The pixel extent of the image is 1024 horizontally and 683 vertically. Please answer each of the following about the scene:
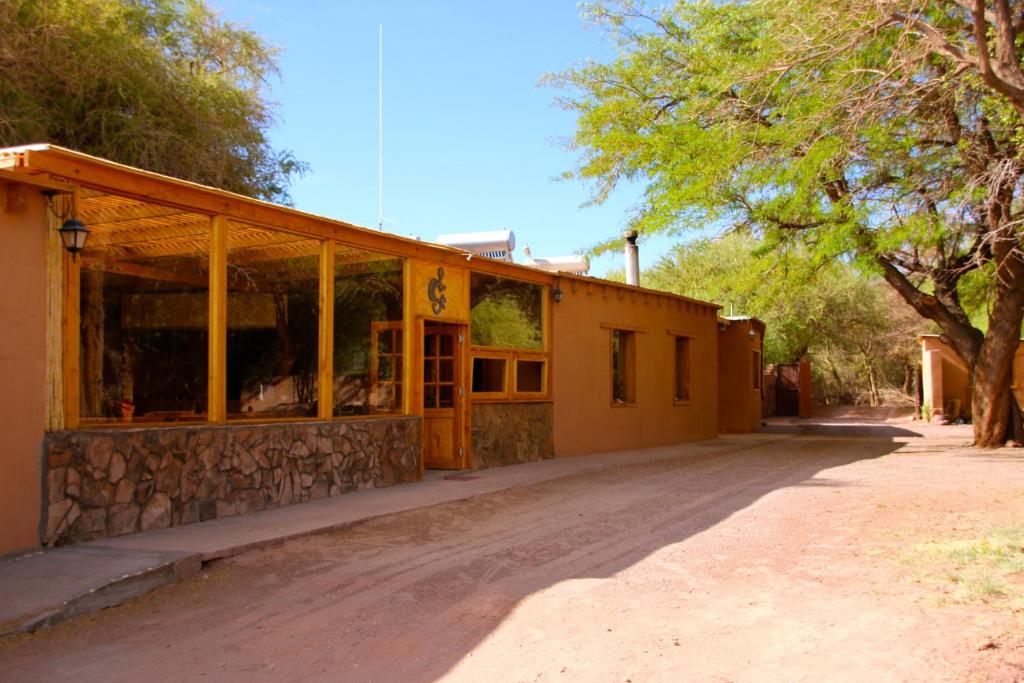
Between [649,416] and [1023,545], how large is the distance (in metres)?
12.4

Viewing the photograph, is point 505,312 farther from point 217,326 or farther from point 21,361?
point 21,361

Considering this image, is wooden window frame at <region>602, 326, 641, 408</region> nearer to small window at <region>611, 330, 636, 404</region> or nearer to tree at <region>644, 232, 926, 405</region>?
small window at <region>611, 330, 636, 404</region>

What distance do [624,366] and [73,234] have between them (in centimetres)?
1275

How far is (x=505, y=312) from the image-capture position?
14617 millimetres

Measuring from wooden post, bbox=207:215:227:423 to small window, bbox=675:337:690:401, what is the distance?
14.0m

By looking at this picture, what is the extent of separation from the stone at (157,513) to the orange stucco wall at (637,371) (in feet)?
28.2

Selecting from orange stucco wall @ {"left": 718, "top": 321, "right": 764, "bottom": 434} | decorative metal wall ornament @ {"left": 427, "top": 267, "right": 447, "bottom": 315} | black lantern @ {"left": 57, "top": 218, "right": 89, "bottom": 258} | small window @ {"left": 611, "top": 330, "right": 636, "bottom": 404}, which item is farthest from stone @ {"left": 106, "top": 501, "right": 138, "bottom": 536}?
orange stucco wall @ {"left": 718, "top": 321, "right": 764, "bottom": 434}

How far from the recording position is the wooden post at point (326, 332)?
1066cm

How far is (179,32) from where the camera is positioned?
637 inches

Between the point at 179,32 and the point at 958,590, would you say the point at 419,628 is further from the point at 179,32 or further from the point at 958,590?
the point at 179,32

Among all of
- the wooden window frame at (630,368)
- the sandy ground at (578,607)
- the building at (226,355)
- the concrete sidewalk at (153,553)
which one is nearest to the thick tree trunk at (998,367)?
the wooden window frame at (630,368)

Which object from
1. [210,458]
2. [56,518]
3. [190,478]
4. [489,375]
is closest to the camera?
[56,518]

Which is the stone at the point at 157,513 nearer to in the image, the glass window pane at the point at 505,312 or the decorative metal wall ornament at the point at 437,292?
the decorative metal wall ornament at the point at 437,292

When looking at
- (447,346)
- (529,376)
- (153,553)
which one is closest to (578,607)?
(153,553)
